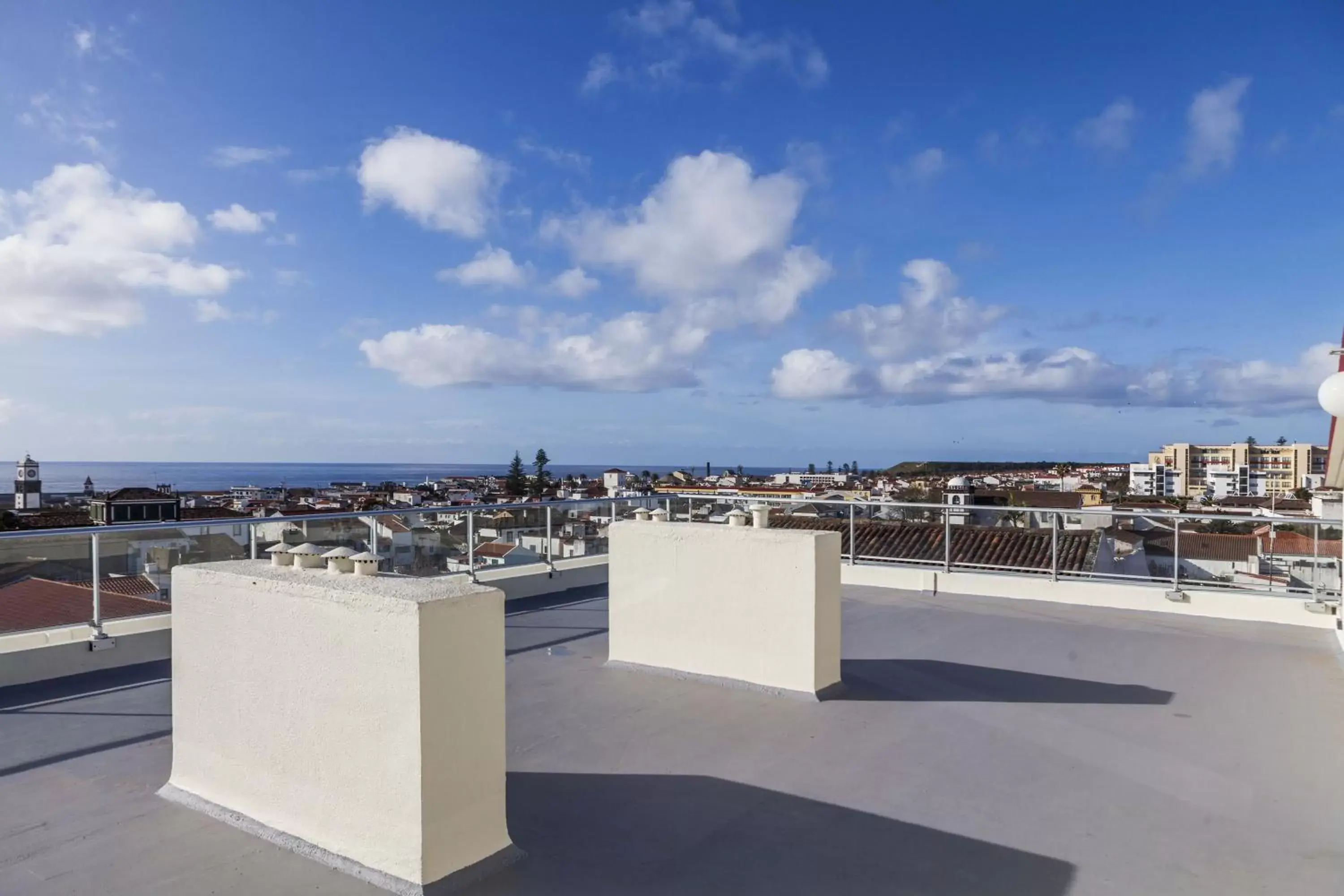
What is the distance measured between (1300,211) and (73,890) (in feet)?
78.1

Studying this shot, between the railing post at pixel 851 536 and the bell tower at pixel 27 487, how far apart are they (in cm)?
1086

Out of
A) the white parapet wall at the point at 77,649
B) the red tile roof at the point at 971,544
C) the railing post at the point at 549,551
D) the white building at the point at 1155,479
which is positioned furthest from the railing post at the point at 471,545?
the white building at the point at 1155,479

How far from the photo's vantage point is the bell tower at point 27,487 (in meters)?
10.9

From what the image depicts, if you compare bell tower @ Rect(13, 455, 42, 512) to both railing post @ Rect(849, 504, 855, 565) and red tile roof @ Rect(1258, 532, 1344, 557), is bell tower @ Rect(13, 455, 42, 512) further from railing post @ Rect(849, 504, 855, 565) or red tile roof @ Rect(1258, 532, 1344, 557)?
red tile roof @ Rect(1258, 532, 1344, 557)

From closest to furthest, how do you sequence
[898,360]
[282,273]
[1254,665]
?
[1254,665]
[282,273]
[898,360]

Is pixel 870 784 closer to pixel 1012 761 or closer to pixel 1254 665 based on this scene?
pixel 1012 761

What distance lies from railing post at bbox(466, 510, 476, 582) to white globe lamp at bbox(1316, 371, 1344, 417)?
6.52 metres

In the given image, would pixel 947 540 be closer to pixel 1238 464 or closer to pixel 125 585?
pixel 125 585

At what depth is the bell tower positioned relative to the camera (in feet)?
35.6

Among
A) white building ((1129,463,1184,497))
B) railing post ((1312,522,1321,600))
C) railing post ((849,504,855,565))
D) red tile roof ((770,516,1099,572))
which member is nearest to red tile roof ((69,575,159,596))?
red tile roof ((770,516,1099,572))

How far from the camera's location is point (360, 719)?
7.60 feet

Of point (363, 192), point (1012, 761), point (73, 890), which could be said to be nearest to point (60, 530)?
point (73, 890)

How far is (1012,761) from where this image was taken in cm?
337

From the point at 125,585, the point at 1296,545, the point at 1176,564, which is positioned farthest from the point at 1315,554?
the point at 125,585
